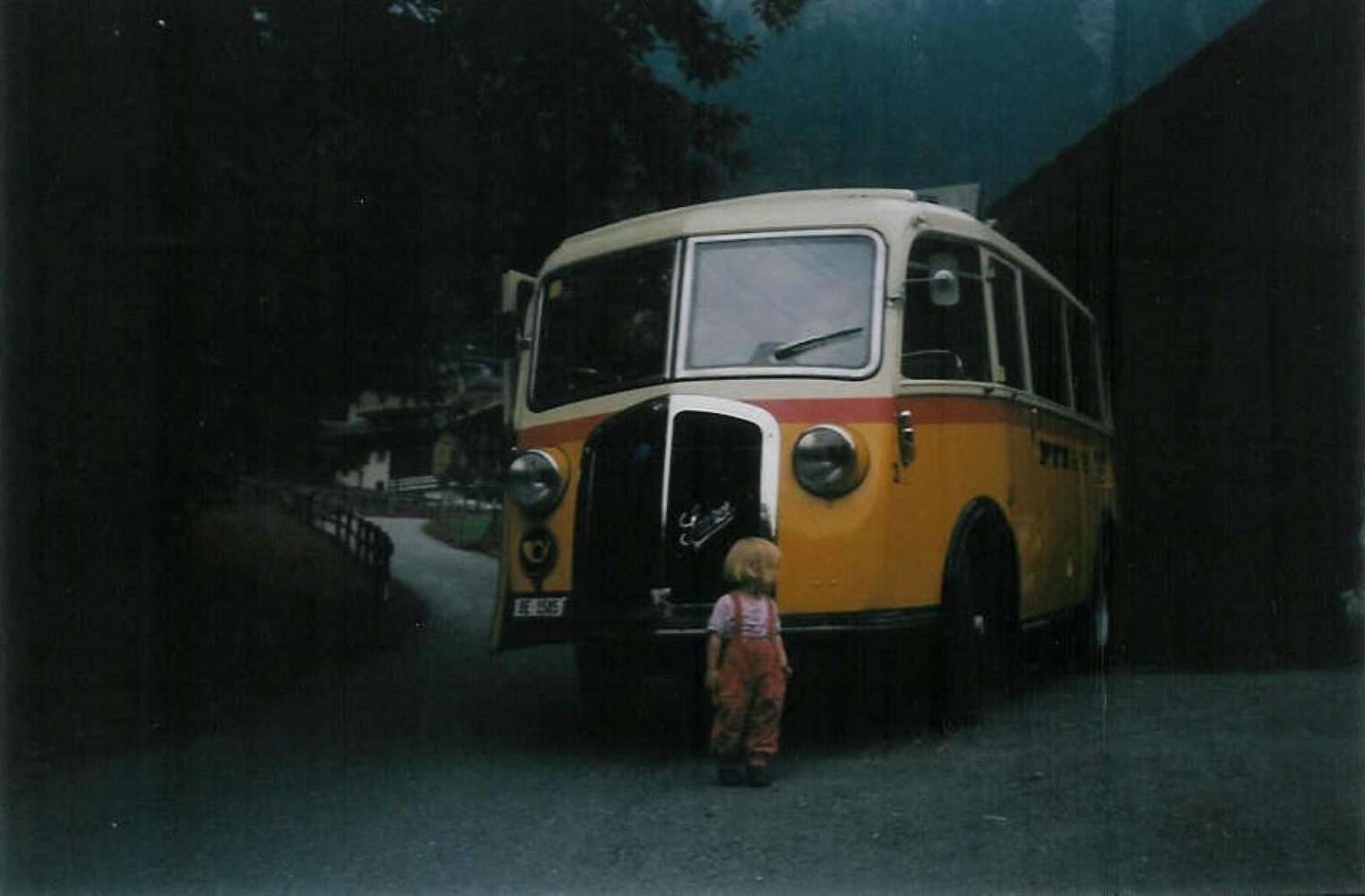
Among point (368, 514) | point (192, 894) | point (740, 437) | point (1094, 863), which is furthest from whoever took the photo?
point (368, 514)

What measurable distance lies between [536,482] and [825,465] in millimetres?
1166

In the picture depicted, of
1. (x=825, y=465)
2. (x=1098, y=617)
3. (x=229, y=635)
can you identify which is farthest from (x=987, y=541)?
(x=229, y=635)

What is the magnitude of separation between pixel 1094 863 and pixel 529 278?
3.21 meters

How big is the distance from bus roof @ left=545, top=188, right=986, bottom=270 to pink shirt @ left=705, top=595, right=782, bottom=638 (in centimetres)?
147

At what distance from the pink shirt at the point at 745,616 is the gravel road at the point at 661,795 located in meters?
0.35

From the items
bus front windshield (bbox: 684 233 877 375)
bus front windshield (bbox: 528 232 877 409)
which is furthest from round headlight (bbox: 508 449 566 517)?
bus front windshield (bbox: 684 233 877 375)

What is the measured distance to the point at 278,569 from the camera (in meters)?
6.61

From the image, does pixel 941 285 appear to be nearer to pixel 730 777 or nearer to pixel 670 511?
pixel 670 511

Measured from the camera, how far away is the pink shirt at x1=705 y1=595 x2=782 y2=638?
6055mm

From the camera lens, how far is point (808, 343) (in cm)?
638

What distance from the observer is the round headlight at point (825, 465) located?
6.20 metres

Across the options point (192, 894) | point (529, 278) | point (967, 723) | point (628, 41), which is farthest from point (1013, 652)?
point (192, 894)

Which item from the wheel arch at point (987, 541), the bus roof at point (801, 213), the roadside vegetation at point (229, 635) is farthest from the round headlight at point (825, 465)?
the roadside vegetation at point (229, 635)

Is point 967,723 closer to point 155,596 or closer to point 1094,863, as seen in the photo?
point 1094,863
